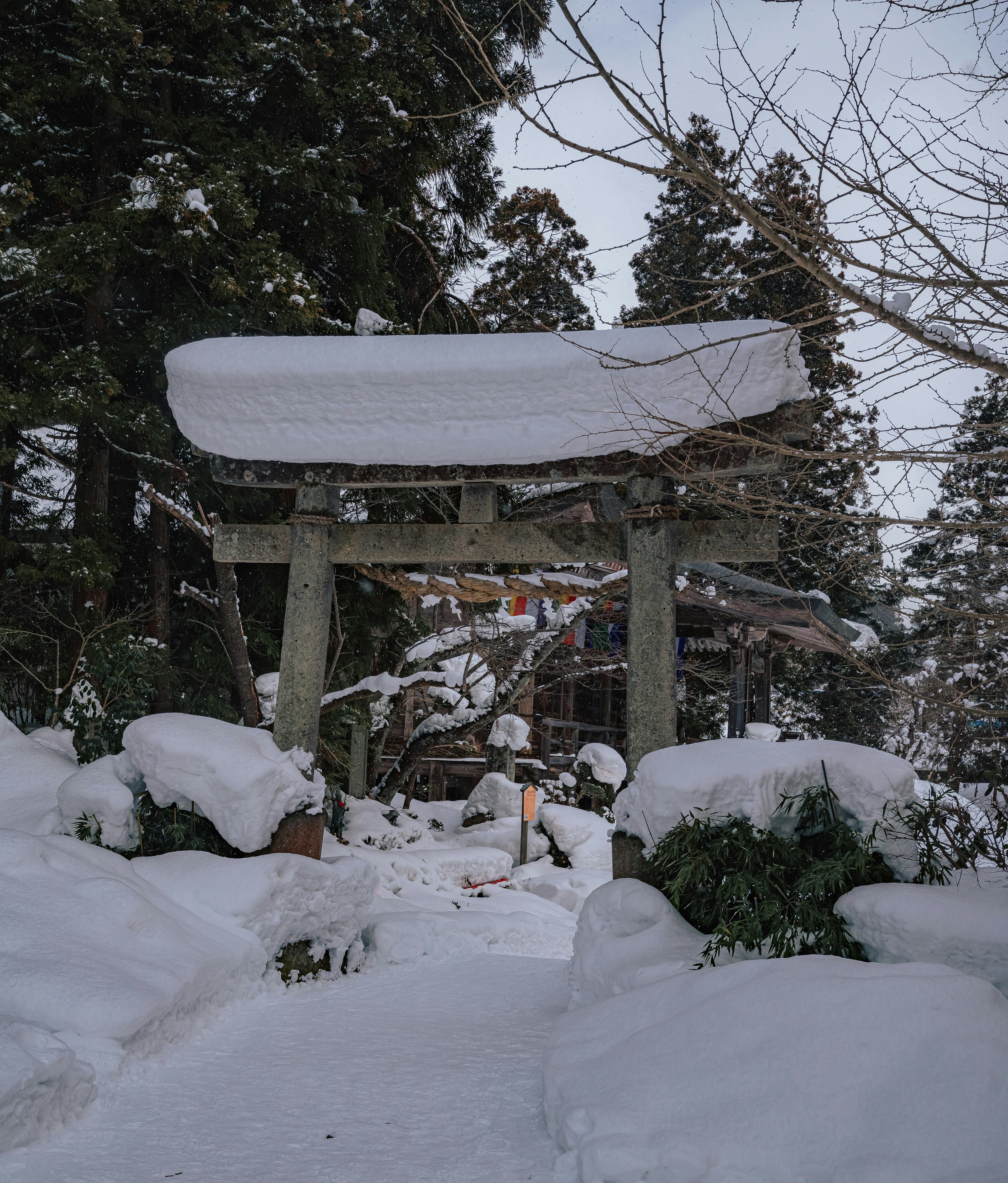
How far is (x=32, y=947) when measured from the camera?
3787 millimetres

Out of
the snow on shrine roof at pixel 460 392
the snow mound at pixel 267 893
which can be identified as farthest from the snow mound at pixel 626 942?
the snow on shrine roof at pixel 460 392

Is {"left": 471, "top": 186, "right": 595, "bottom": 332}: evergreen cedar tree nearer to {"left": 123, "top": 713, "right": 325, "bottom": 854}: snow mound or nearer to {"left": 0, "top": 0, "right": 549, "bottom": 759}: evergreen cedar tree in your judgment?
{"left": 0, "top": 0, "right": 549, "bottom": 759}: evergreen cedar tree

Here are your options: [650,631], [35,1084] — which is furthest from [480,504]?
[35,1084]

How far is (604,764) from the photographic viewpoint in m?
14.9

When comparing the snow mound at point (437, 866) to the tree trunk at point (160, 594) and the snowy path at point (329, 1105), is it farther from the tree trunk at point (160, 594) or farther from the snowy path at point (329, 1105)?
the snowy path at point (329, 1105)

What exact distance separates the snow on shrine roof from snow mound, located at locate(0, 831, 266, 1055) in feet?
9.56

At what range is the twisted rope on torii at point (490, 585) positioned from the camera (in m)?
7.14

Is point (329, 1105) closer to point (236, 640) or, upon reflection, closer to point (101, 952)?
point (101, 952)

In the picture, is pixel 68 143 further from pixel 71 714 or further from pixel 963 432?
pixel 963 432

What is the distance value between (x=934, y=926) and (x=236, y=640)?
771cm

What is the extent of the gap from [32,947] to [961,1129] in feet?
11.7

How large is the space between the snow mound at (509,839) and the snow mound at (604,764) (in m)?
1.81

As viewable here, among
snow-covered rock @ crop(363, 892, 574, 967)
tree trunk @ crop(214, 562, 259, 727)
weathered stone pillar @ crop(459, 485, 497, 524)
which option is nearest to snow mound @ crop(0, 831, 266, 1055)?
snow-covered rock @ crop(363, 892, 574, 967)

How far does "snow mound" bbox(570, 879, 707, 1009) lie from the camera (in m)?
4.21
